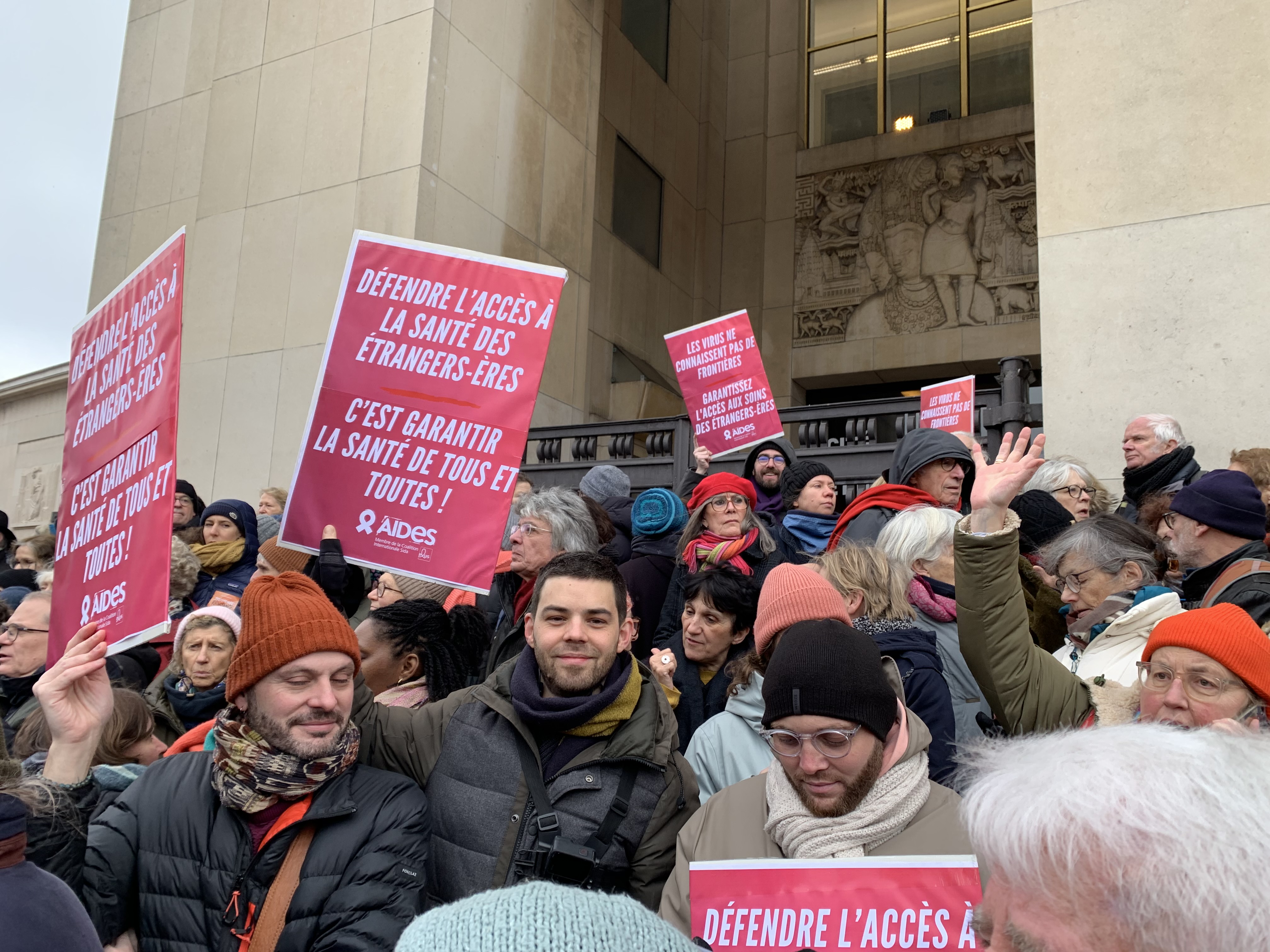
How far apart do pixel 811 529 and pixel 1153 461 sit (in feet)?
5.88

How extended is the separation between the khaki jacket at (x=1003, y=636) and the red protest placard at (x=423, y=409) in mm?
1865

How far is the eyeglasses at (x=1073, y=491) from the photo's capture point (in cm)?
574

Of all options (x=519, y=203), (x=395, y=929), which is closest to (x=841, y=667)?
(x=395, y=929)

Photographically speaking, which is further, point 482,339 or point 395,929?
point 482,339

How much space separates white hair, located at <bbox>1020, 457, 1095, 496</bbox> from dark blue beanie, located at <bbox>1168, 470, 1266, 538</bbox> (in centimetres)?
194

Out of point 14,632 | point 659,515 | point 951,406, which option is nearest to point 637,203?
point 951,406

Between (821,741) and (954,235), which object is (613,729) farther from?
(954,235)

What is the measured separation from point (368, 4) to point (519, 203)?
8.52 ft

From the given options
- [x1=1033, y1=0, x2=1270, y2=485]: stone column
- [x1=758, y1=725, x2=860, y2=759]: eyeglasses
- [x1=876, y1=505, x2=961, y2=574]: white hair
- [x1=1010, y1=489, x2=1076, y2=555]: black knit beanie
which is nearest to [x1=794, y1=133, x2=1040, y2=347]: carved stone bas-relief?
[x1=1033, y1=0, x2=1270, y2=485]: stone column

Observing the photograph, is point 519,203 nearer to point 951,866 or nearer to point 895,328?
point 895,328

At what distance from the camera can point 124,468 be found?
3.52 metres

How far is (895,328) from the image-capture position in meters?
16.8

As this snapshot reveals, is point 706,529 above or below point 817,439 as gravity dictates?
below

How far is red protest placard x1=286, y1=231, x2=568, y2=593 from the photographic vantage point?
4199 mm
